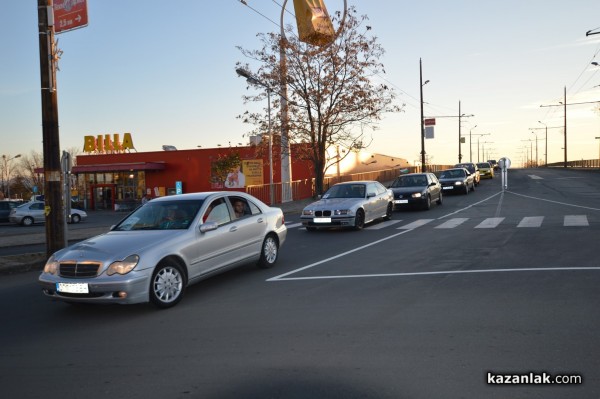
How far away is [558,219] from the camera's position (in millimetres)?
16391

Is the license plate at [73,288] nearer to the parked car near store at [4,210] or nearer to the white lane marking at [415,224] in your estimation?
the white lane marking at [415,224]

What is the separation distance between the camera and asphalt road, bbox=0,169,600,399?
429 cm

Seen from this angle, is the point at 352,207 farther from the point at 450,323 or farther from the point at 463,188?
the point at 463,188

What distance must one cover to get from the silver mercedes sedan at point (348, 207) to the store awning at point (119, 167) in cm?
3226

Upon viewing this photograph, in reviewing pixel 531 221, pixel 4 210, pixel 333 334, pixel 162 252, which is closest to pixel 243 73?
pixel 531 221

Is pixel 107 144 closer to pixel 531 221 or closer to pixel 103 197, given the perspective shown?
pixel 103 197

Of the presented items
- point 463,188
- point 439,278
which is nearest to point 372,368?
point 439,278

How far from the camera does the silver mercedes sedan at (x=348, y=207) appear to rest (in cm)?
1573

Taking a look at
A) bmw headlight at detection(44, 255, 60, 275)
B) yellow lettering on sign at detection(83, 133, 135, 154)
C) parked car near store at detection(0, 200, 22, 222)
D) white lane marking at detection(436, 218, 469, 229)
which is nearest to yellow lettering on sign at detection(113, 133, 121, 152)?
yellow lettering on sign at detection(83, 133, 135, 154)

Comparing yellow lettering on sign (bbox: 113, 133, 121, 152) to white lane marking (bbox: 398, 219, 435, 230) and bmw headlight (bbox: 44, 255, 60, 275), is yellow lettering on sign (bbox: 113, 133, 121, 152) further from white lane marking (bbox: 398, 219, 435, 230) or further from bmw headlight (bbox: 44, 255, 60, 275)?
bmw headlight (bbox: 44, 255, 60, 275)

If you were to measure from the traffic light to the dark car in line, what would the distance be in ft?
25.1

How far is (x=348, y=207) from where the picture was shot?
51.8ft

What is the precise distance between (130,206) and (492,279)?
136 feet

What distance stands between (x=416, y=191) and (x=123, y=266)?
1663 centimetres
